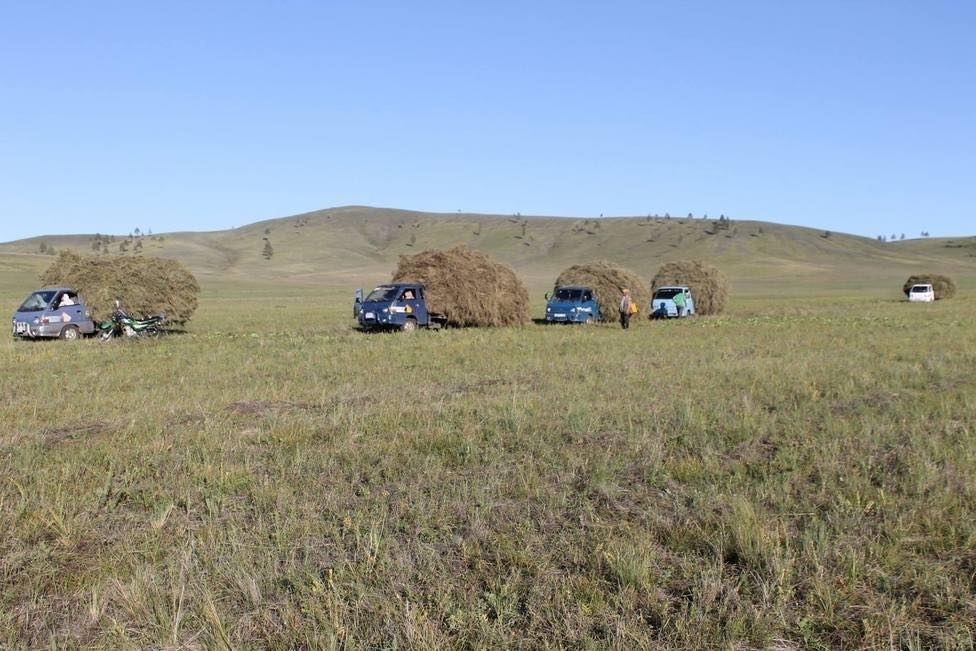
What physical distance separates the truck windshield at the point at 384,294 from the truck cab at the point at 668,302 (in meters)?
14.1

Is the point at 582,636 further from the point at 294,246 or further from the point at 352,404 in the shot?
the point at 294,246

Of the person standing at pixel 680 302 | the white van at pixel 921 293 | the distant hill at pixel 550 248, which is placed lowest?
the person standing at pixel 680 302

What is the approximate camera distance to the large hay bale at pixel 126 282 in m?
27.2

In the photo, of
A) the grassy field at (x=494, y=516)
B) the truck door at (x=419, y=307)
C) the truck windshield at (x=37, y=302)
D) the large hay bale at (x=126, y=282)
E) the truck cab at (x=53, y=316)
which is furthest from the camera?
the truck door at (x=419, y=307)

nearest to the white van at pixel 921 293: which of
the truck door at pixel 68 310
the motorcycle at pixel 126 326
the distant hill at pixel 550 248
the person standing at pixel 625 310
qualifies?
the person standing at pixel 625 310

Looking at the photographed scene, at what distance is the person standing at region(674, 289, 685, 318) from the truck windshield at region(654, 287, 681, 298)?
110 mm

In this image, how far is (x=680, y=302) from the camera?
3700 centimetres

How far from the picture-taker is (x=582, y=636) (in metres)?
4.36

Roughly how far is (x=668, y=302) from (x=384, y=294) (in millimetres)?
15304

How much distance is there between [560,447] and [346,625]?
410 centimetres

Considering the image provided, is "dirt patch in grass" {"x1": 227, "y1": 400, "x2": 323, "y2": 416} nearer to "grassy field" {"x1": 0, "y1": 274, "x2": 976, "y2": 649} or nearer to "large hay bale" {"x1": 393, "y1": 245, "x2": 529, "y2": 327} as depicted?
"grassy field" {"x1": 0, "y1": 274, "x2": 976, "y2": 649}

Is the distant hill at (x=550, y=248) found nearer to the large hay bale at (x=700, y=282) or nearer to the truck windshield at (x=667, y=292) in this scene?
the large hay bale at (x=700, y=282)

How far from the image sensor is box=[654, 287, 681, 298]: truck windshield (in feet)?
122

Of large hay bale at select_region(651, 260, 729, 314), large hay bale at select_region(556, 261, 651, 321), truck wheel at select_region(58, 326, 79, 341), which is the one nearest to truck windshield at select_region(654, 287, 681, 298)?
large hay bale at select_region(651, 260, 729, 314)
